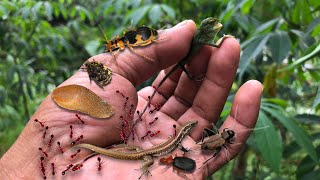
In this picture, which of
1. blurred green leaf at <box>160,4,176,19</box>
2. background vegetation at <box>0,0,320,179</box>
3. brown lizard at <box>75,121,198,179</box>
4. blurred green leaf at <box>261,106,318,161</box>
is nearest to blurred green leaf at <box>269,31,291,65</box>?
background vegetation at <box>0,0,320,179</box>

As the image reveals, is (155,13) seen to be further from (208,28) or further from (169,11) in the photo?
(208,28)

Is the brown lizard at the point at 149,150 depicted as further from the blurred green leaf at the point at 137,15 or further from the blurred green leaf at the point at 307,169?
the blurred green leaf at the point at 137,15

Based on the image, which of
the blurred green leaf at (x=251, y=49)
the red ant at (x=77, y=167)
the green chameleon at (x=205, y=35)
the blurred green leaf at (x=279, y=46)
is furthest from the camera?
the blurred green leaf at (x=251, y=49)

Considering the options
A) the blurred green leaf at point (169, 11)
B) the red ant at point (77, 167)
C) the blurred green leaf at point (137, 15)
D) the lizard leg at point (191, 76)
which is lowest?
the red ant at point (77, 167)

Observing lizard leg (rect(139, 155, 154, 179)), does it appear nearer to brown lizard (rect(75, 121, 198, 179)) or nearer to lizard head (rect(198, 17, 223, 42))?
brown lizard (rect(75, 121, 198, 179))

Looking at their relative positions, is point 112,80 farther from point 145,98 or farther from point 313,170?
point 313,170

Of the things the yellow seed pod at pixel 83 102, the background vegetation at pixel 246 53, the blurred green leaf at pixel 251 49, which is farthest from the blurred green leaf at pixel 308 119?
the yellow seed pod at pixel 83 102

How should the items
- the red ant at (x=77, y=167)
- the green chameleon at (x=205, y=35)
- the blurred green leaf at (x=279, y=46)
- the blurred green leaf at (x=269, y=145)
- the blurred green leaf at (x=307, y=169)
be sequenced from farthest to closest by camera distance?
the blurred green leaf at (x=279, y=46) → the blurred green leaf at (x=307, y=169) → the green chameleon at (x=205, y=35) → the blurred green leaf at (x=269, y=145) → the red ant at (x=77, y=167)
